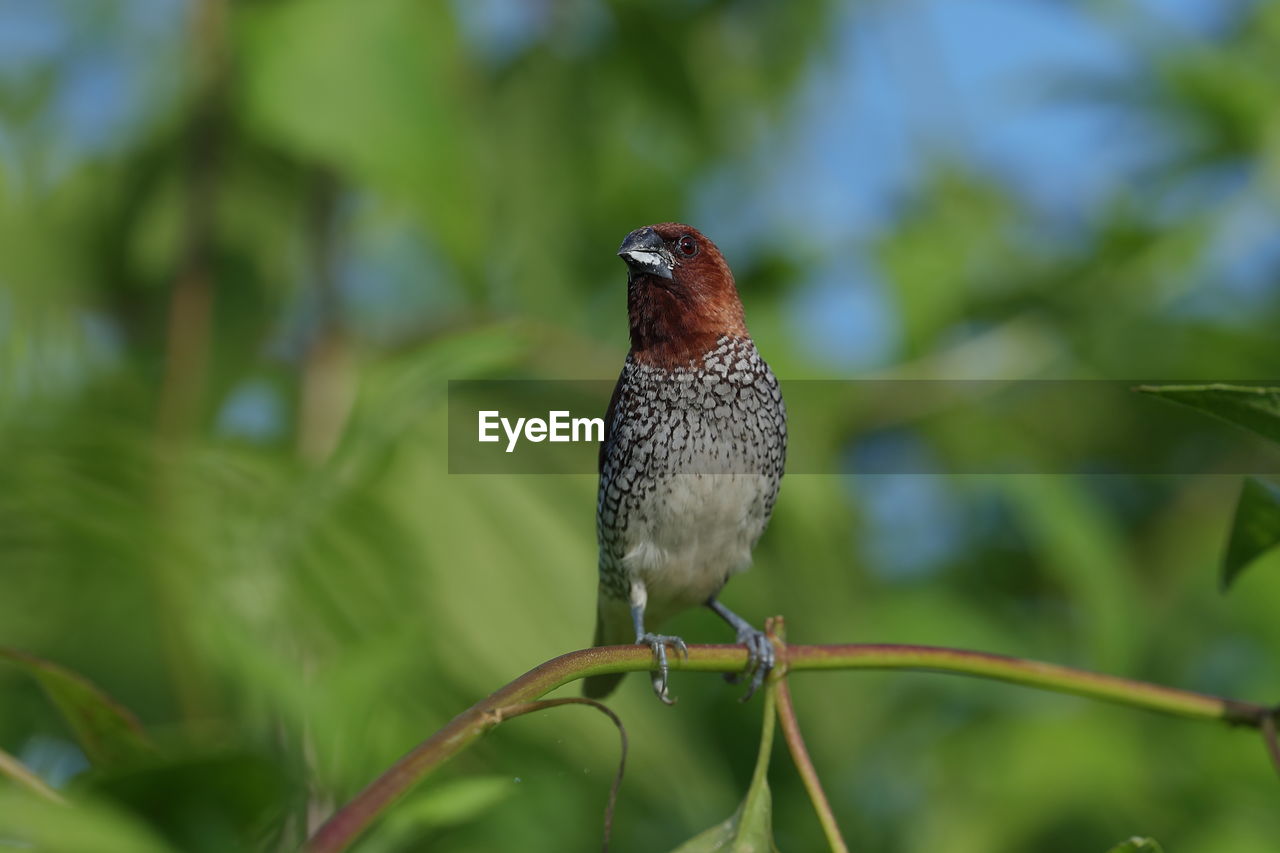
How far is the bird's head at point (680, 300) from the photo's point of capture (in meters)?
2.00

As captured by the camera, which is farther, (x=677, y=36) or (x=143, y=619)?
(x=677, y=36)

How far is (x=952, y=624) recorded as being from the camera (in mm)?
3678

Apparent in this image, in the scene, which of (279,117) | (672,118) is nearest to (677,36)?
(672,118)

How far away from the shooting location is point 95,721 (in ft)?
4.61

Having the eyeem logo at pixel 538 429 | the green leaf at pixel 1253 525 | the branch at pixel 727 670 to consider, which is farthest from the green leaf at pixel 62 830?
the eyeem logo at pixel 538 429

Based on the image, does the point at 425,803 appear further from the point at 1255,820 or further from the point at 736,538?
the point at 1255,820

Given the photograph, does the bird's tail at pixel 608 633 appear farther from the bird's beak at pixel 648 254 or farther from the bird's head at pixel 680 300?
the bird's beak at pixel 648 254

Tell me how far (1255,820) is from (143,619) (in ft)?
8.77

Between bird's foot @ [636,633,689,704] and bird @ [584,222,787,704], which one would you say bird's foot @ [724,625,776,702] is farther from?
bird @ [584,222,787,704]

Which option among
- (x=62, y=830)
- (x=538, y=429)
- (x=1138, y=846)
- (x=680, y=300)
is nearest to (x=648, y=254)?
(x=680, y=300)

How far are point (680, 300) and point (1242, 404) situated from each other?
79cm

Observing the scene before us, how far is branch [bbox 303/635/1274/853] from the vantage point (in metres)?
1.19

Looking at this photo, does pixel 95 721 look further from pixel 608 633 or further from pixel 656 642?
pixel 608 633

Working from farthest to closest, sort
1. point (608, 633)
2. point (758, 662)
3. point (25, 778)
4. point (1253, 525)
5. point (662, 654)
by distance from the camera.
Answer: point (608, 633) < point (1253, 525) < point (758, 662) < point (662, 654) < point (25, 778)
